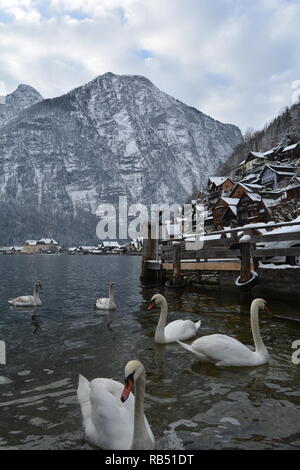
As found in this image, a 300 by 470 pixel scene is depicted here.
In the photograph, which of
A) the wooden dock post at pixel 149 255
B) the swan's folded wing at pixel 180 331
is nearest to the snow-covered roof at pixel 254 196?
the wooden dock post at pixel 149 255

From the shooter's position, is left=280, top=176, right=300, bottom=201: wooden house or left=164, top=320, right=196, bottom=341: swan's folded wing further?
left=280, top=176, right=300, bottom=201: wooden house

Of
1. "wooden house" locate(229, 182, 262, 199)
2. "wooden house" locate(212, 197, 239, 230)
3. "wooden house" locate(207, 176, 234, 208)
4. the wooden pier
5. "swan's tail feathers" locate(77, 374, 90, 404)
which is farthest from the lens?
"wooden house" locate(207, 176, 234, 208)

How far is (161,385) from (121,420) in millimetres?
1907

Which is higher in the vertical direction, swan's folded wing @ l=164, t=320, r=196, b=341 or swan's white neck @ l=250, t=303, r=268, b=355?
swan's white neck @ l=250, t=303, r=268, b=355

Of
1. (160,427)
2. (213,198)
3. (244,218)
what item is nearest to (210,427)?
(160,427)

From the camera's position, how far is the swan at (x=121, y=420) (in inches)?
136

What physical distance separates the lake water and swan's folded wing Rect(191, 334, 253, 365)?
0.21 meters

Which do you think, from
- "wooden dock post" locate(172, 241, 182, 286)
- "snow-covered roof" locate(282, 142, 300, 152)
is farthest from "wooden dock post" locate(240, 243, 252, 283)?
"snow-covered roof" locate(282, 142, 300, 152)

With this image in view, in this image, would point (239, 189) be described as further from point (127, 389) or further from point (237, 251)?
point (127, 389)

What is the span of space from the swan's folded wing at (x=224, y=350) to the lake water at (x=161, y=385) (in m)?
0.21

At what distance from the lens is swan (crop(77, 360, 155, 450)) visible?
346 centimetres

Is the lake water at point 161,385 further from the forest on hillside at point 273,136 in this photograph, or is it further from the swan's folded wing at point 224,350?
the forest on hillside at point 273,136

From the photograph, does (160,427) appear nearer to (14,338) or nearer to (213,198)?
(14,338)

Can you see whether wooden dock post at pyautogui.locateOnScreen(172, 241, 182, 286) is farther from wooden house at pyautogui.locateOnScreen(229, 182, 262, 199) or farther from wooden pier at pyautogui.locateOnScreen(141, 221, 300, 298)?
wooden house at pyautogui.locateOnScreen(229, 182, 262, 199)
